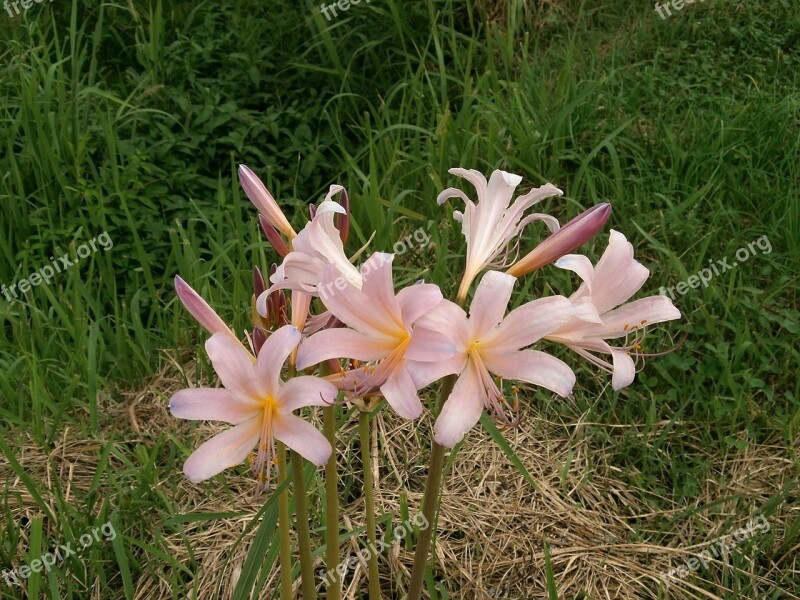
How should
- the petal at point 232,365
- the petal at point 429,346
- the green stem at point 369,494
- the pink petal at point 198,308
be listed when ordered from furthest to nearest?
the green stem at point 369,494 < the pink petal at point 198,308 < the petal at point 232,365 < the petal at point 429,346

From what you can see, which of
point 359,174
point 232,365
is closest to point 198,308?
point 232,365

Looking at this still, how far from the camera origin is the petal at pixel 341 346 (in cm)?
124

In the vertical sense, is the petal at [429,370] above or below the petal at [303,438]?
above

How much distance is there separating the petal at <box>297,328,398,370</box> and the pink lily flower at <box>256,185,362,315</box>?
3.1 inches

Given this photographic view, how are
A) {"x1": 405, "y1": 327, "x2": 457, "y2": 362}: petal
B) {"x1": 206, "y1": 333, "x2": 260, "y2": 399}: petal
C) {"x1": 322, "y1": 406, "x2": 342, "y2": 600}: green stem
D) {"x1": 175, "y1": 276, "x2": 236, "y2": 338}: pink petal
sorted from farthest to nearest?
Answer: 1. {"x1": 322, "y1": 406, "x2": 342, "y2": 600}: green stem
2. {"x1": 175, "y1": 276, "x2": 236, "y2": 338}: pink petal
3. {"x1": 206, "y1": 333, "x2": 260, "y2": 399}: petal
4. {"x1": 405, "y1": 327, "x2": 457, "y2": 362}: petal

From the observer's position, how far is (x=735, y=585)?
2.43m

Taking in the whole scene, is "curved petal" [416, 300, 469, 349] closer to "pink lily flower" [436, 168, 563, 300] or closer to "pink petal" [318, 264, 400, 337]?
"pink petal" [318, 264, 400, 337]

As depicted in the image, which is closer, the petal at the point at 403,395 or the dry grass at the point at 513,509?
the petal at the point at 403,395

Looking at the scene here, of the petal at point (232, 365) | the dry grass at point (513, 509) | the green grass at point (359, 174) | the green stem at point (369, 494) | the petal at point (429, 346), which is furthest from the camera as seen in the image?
the green grass at point (359, 174)

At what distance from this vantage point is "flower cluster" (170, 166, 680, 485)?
122 cm

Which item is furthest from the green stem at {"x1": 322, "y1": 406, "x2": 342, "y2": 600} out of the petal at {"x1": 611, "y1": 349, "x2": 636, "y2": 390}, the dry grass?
the dry grass

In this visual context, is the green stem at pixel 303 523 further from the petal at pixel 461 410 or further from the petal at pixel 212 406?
the petal at pixel 461 410

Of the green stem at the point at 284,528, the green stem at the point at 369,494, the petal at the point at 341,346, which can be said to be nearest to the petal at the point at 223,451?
the petal at the point at 341,346

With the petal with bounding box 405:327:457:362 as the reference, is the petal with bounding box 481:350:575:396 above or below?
below
